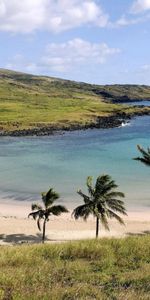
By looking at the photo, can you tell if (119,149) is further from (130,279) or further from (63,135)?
(130,279)

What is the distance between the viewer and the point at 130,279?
1364 cm

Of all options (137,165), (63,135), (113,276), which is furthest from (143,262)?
(63,135)

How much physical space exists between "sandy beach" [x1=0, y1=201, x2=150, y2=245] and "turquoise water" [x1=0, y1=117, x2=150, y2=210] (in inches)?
214

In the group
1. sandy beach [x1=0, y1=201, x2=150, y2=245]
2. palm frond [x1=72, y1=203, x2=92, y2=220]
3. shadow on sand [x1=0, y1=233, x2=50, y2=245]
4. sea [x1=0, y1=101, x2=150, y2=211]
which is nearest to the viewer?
palm frond [x1=72, y1=203, x2=92, y2=220]

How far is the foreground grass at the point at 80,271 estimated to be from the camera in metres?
12.0

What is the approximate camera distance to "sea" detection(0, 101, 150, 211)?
201 ft

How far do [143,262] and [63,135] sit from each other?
11290cm

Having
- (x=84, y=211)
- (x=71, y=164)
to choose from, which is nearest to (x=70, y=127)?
(x=71, y=164)

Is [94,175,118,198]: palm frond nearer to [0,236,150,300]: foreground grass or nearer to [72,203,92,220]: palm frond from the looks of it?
[72,203,92,220]: palm frond

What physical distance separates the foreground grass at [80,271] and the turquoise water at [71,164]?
37.6 metres

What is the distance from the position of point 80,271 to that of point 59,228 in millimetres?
32544

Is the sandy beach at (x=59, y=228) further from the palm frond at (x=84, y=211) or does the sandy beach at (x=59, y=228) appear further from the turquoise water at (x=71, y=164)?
the turquoise water at (x=71, y=164)

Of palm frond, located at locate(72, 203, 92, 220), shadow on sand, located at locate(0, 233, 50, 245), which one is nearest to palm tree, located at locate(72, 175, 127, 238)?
palm frond, located at locate(72, 203, 92, 220)

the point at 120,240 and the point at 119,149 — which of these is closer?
the point at 120,240
